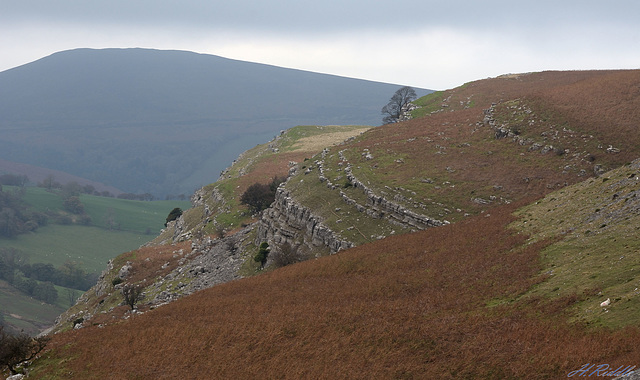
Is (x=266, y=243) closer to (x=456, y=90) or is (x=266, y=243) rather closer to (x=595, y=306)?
(x=595, y=306)

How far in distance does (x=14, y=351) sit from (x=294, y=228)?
38180mm

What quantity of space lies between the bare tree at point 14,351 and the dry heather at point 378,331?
3.25 ft

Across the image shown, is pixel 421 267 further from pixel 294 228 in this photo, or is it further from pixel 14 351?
pixel 14 351

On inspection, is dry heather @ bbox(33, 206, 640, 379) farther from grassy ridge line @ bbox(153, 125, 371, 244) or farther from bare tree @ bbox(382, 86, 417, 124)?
bare tree @ bbox(382, 86, 417, 124)

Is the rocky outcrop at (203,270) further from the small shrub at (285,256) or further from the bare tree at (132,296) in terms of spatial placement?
the small shrub at (285,256)

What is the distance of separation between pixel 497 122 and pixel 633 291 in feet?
182

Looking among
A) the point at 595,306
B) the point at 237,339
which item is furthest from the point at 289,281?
the point at 595,306

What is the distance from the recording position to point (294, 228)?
66.7 meters

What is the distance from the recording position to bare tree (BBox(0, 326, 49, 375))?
1238 inches

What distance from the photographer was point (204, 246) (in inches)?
3039

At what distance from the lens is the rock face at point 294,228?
195 ft

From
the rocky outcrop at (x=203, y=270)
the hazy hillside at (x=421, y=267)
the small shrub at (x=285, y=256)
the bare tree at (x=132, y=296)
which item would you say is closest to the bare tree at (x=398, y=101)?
the hazy hillside at (x=421, y=267)

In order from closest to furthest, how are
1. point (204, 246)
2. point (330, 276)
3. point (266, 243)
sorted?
1. point (330, 276)
2. point (266, 243)
3. point (204, 246)

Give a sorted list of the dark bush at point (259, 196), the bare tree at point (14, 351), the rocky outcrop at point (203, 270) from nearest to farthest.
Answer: the bare tree at point (14, 351) → the rocky outcrop at point (203, 270) → the dark bush at point (259, 196)
